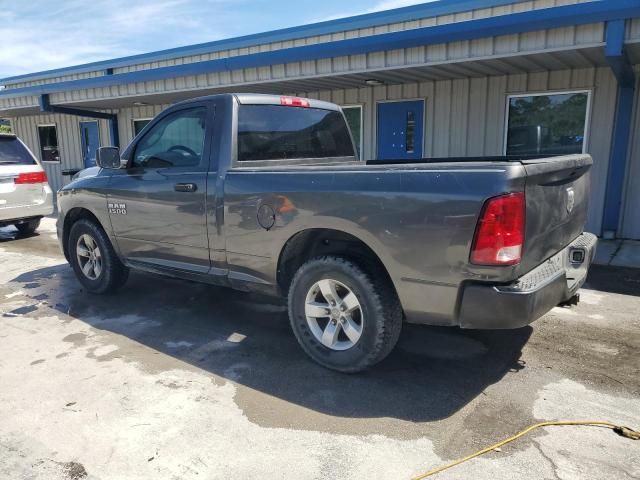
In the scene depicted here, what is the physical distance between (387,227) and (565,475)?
1.57 m

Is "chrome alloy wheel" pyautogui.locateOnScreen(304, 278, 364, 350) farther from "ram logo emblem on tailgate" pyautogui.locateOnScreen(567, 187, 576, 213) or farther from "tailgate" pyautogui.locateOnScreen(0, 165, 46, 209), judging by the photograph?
"tailgate" pyautogui.locateOnScreen(0, 165, 46, 209)

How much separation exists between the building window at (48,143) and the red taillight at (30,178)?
886 cm

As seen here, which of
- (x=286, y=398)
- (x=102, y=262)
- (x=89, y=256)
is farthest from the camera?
(x=89, y=256)

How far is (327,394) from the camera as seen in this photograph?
3.16 m

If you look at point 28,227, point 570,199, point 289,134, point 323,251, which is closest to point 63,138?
point 28,227

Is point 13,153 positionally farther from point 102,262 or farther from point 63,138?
point 63,138

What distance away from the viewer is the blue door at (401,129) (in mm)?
9438

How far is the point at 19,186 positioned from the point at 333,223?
23.5 feet

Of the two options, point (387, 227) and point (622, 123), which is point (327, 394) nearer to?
point (387, 227)

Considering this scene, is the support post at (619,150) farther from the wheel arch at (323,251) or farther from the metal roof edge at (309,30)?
the wheel arch at (323,251)

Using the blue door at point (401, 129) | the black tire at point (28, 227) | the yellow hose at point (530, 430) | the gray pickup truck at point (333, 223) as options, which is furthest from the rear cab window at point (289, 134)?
the black tire at point (28, 227)

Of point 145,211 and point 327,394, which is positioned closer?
point 327,394

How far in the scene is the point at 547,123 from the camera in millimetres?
8172

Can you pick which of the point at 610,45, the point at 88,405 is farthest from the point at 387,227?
the point at 610,45
